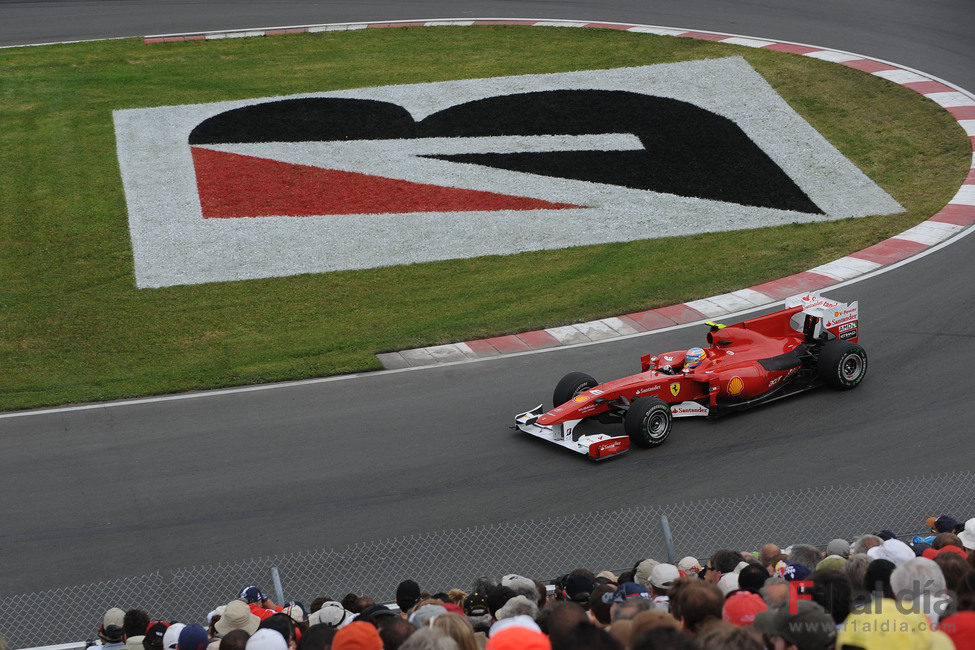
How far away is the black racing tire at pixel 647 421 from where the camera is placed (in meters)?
12.7

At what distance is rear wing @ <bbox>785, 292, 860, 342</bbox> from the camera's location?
14297 millimetres

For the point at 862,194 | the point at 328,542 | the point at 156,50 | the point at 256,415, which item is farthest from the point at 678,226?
the point at 156,50

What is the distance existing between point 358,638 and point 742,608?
2.37 m

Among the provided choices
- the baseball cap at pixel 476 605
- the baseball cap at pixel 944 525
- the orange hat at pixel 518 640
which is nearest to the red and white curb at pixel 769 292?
the baseball cap at pixel 944 525

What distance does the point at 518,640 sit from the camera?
5.95 meters

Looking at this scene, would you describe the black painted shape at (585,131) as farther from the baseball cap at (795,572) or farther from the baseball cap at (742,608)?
the baseball cap at (742,608)

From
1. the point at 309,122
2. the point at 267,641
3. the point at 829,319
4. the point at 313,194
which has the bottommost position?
the point at 267,641

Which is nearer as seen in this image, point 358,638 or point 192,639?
point 358,638

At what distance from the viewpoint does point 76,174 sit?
24.0 meters

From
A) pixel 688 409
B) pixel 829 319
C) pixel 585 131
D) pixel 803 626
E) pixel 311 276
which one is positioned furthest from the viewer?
pixel 585 131

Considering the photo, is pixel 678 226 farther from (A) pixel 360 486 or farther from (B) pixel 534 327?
(A) pixel 360 486

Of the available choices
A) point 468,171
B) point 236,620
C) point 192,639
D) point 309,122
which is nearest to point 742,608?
point 236,620

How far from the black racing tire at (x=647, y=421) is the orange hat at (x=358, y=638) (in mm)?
6895

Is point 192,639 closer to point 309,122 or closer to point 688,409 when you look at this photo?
point 688,409
